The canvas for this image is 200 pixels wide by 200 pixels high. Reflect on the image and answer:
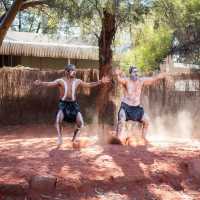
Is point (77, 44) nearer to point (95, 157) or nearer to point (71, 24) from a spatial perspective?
point (71, 24)

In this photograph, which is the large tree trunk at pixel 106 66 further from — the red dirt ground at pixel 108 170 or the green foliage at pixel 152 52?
the green foliage at pixel 152 52

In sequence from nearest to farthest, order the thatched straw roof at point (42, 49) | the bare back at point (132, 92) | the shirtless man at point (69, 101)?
1. the shirtless man at point (69, 101)
2. the bare back at point (132, 92)
3. the thatched straw roof at point (42, 49)

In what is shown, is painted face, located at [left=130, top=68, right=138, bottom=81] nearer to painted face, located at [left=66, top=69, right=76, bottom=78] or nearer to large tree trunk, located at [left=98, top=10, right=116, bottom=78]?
painted face, located at [left=66, top=69, right=76, bottom=78]

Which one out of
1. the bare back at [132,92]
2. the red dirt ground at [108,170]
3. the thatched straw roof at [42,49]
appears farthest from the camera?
the thatched straw roof at [42,49]

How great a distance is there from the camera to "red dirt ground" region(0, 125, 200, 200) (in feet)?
24.0

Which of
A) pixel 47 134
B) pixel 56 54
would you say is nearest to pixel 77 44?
pixel 56 54

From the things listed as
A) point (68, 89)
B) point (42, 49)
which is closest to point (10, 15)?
point (68, 89)

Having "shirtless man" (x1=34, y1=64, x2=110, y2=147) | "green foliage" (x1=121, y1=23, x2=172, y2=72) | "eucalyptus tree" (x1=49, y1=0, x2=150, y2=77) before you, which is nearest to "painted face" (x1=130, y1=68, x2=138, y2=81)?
"shirtless man" (x1=34, y1=64, x2=110, y2=147)

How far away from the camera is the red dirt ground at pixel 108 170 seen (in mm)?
7309

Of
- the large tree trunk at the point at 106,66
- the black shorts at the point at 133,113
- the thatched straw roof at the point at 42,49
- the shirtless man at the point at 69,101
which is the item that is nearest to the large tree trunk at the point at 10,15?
the large tree trunk at the point at 106,66

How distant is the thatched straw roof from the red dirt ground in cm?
1100

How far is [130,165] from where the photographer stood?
817cm

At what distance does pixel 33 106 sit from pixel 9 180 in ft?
29.5

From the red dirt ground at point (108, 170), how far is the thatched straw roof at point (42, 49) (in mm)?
11003
